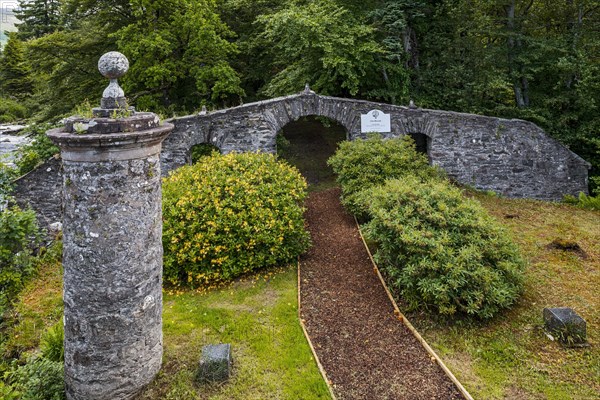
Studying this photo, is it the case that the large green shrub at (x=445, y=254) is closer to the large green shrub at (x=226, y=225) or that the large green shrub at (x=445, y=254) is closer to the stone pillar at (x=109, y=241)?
the large green shrub at (x=226, y=225)

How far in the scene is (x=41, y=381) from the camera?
177 inches

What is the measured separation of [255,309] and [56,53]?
536 inches

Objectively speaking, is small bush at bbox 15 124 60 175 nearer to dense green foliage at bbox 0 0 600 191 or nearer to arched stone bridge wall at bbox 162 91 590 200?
arched stone bridge wall at bbox 162 91 590 200

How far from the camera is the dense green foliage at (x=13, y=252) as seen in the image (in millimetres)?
7700

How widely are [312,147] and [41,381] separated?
13278mm

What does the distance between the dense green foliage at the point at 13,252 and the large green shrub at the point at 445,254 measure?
6566mm

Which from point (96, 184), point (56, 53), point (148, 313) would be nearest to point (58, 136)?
point (96, 184)

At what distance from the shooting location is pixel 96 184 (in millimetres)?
3928

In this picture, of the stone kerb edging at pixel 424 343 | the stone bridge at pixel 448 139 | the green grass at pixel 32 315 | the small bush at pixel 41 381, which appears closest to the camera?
the small bush at pixel 41 381

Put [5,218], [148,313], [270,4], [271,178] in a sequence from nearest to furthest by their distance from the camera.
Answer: [148,313], [5,218], [271,178], [270,4]

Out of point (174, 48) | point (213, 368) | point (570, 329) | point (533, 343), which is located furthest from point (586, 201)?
point (174, 48)

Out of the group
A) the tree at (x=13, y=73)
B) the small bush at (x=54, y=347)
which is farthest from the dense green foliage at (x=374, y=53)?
the tree at (x=13, y=73)

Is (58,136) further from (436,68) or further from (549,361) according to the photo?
(436,68)

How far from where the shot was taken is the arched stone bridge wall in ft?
38.1
